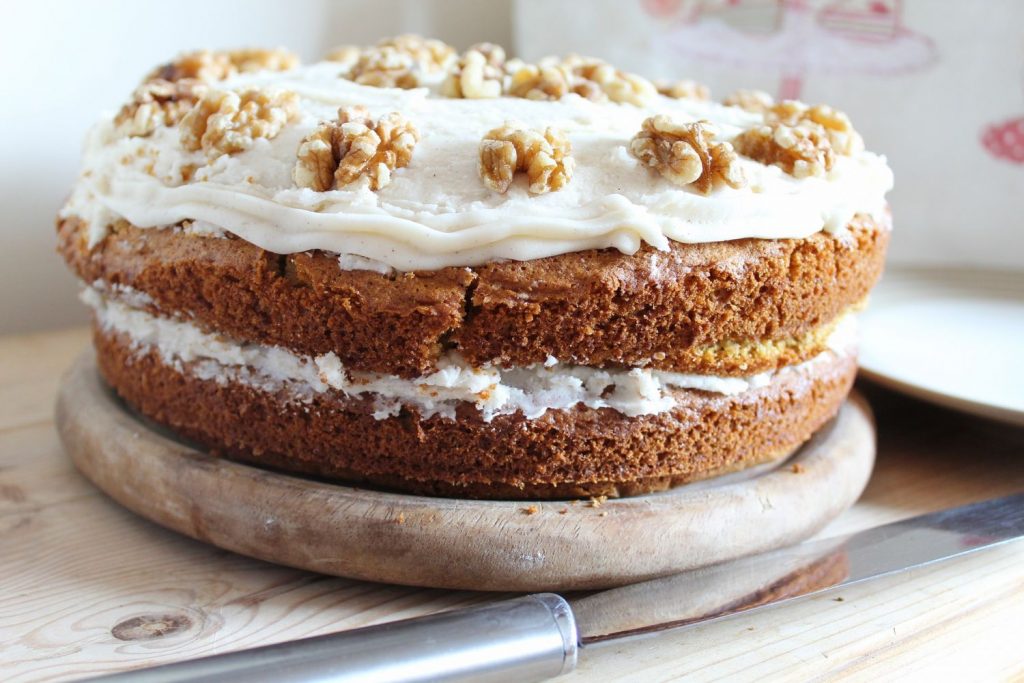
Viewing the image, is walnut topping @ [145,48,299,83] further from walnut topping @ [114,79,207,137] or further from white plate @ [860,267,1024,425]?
white plate @ [860,267,1024,425]

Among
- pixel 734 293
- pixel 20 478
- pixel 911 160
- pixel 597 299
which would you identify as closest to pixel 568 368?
pixel 597 299

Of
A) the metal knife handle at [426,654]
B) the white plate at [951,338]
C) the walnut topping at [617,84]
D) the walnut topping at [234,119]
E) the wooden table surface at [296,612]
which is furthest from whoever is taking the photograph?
the white plate at [951,338]

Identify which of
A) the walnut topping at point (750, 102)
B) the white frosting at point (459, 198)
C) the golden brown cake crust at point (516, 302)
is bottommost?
the golden brown cake crust at point (516, 302)

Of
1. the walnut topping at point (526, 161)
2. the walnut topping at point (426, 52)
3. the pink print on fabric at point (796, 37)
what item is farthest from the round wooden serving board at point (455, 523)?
the pink print on fabric at point (796, 37)

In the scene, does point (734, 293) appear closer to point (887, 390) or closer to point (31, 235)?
point (887, 390)

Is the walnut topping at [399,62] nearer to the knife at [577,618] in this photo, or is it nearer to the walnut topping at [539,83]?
the walnut topping at [539,83]

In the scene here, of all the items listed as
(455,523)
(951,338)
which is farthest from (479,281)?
(951,338)

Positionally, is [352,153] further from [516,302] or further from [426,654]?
[426,654]
